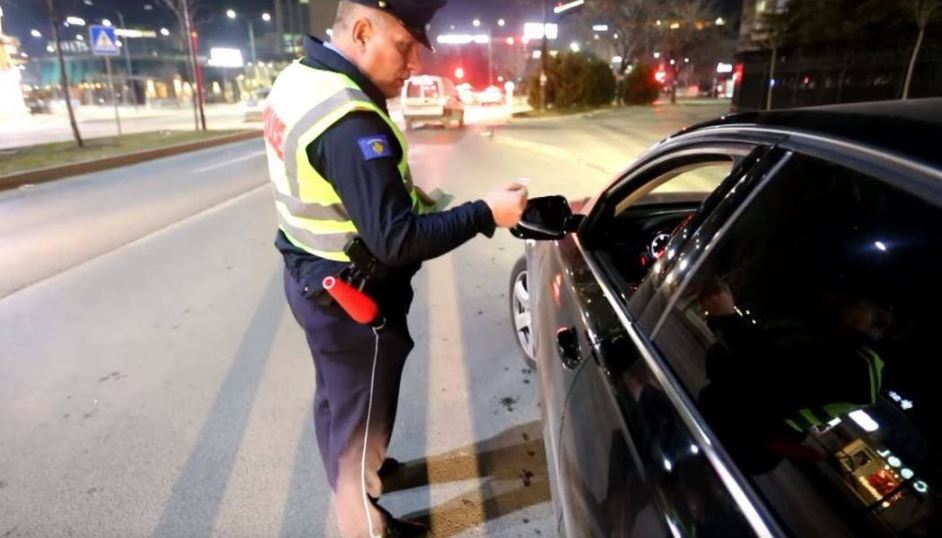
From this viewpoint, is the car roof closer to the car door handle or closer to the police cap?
the car door handle

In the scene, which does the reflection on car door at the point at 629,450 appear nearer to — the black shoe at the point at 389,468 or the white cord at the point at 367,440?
the white cord at the point at 367,440

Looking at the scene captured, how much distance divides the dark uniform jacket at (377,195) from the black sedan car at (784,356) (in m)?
0.54

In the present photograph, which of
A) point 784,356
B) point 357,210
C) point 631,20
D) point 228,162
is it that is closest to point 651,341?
point 784,356

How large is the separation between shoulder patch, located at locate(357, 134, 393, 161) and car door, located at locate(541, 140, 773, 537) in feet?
2.63

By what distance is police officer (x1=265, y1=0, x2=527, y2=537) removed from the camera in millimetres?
1561

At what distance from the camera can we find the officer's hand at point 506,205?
5.76 ft

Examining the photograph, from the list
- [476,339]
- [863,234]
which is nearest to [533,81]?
[476,339]

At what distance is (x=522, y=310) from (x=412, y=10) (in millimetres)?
2234

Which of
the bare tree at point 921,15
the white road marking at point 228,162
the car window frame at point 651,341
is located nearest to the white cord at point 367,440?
the car window frame at point 651,341

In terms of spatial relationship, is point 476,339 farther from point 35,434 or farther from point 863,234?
point 863,234

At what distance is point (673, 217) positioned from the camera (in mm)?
2896

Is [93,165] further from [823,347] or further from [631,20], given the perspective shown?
[631,20]

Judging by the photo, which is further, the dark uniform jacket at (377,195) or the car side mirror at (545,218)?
the car side mirror at (545,218)

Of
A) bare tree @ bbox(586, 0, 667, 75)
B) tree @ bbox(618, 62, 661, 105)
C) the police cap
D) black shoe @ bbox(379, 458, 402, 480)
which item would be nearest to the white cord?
black shoe @ bbox(379, 458, 402, 480)
